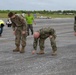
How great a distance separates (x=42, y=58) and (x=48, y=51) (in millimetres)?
1962

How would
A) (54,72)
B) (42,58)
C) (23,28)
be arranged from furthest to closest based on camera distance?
1. (23,28)
2. (42,58)
3. (54,72)

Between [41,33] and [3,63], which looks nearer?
[3,63]

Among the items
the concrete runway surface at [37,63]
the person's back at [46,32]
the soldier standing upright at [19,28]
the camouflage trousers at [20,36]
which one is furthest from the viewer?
the camouflage trousers at [20,36]

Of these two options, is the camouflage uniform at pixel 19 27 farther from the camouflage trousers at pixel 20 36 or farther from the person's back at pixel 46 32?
the person's back at pixel 46 32

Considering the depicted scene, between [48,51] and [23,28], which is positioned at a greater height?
[23,28]

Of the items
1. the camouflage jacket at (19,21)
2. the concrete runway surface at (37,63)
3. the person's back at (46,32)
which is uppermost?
the camouflage jacket at (19,21)

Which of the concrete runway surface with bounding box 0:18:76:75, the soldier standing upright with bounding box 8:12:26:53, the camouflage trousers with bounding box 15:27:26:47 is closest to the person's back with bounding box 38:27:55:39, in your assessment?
the concrete runway surface with bounding box 0:18:76:75

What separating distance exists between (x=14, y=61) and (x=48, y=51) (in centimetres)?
290

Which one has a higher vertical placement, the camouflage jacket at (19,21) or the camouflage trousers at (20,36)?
the camouflage jacket at (19,21)

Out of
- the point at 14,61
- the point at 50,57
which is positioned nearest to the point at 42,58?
the point at 50,57

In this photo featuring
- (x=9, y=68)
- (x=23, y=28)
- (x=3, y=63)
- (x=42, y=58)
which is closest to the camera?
(x=9, y=68)

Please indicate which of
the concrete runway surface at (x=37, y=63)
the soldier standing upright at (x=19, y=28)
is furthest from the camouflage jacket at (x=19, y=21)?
the concrete runway surface at (x=37, y=63)

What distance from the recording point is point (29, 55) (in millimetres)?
12750

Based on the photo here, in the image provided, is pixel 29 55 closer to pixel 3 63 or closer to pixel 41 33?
pixel 41 33
